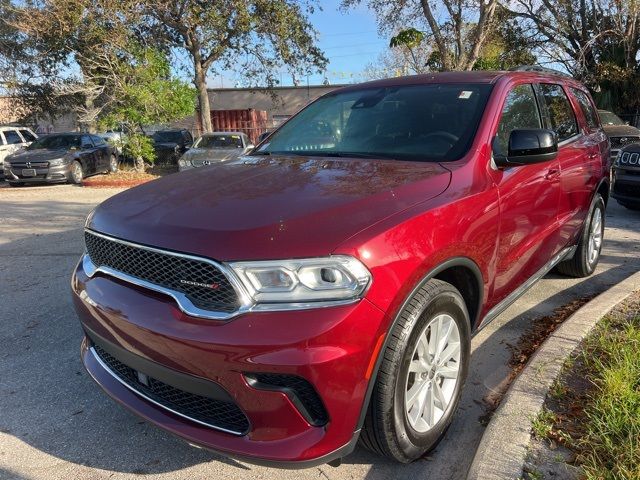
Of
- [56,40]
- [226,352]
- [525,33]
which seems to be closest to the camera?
[226,352]

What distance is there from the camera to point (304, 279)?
75.7 inches

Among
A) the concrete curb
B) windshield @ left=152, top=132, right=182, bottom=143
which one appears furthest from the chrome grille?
windshield @ left=152, top=132, right=182, bottom=143

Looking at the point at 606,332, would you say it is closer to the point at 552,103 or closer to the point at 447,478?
the point at 447,478

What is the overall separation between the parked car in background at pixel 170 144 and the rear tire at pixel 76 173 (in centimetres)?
361

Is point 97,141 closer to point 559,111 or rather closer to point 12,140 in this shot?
point 12,140

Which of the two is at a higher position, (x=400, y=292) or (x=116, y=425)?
(x=400, y=292)

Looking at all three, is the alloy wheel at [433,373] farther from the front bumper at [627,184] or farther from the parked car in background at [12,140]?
the parked car in background at [12,140]

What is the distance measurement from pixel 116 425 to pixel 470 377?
2139 mm

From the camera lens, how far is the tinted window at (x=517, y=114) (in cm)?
313

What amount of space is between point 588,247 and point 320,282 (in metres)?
3.93

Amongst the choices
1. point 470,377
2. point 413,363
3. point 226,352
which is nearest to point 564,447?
point 413,363

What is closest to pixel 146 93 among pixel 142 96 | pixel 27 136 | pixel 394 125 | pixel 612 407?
pixel 142 96

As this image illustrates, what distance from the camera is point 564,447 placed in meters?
2.25

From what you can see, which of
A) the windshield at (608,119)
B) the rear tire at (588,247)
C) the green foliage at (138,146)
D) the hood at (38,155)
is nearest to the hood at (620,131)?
the windshield at (608,119)
